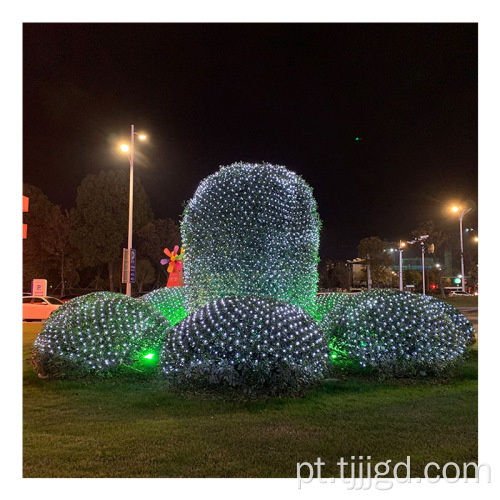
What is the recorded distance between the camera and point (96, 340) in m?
6.59

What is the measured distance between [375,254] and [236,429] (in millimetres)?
35173

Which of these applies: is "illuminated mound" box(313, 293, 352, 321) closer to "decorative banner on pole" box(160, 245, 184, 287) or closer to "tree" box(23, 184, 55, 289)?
"decorative banner on pole" box(160, 245, 184, 287)

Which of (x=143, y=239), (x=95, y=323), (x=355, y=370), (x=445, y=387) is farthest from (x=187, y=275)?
(x=143, y=239)

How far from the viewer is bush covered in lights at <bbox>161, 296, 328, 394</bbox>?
543cm

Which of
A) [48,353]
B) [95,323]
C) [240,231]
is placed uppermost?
[240,231]

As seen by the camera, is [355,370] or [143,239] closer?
[355,370]

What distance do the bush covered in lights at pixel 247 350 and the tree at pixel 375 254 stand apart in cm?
3285

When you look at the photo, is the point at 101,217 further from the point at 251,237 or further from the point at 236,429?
the point at 236,429

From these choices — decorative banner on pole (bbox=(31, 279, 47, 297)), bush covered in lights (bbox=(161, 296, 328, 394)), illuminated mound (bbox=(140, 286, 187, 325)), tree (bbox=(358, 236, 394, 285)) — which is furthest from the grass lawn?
tree (bbox=(358, 236, 394, 285))

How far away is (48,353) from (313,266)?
181 inches

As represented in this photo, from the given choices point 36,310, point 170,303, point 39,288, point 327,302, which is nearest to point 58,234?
point 39,288

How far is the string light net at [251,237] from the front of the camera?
290 inches

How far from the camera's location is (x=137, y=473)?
11.6ft

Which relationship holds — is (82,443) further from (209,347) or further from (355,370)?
(355,370)
